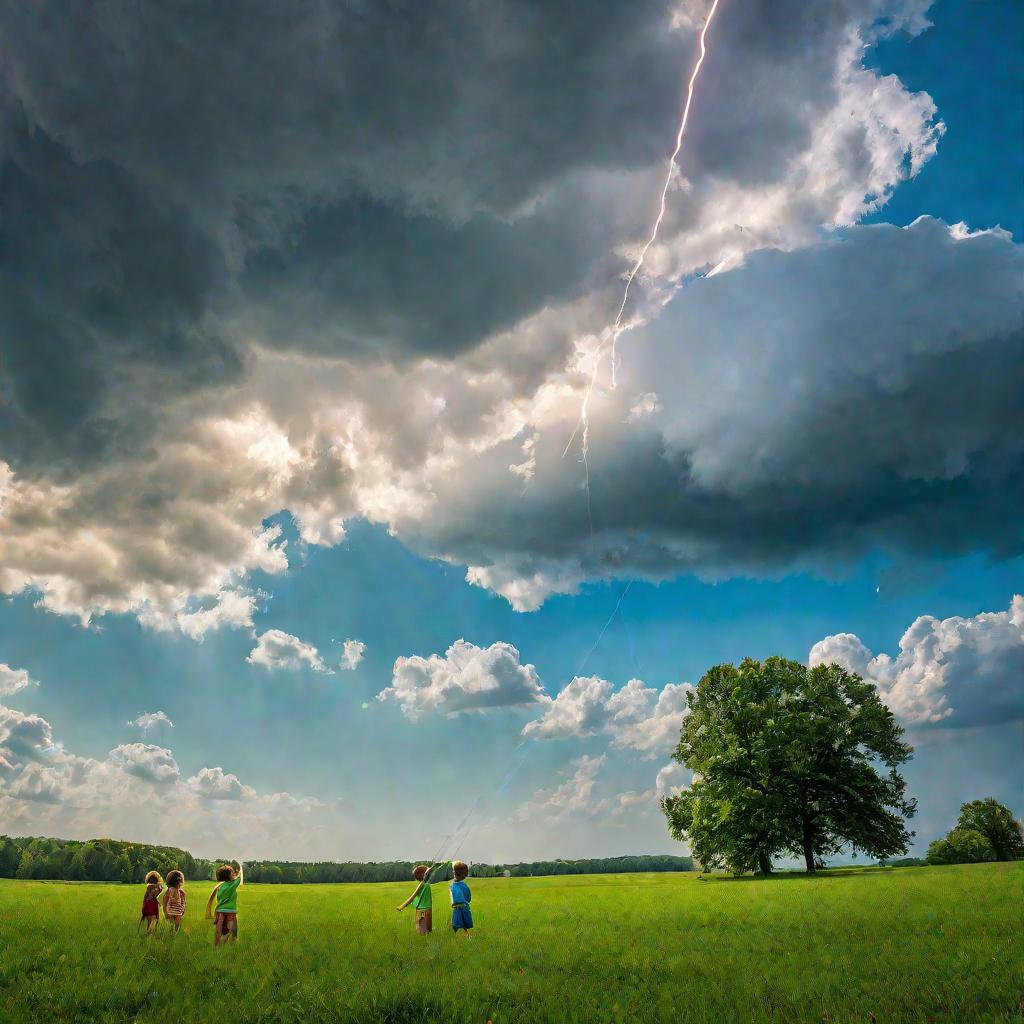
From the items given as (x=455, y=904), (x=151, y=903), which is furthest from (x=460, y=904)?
(x=151, y=903)

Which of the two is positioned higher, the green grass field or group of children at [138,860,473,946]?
group of children at [138,860,473,946]

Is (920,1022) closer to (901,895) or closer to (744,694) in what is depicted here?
(901,895)

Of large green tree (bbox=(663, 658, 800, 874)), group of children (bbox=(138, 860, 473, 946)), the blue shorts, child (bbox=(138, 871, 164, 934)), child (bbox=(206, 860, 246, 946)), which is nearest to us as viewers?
child (bbox=(206, 860, 246, 946))

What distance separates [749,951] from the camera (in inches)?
570

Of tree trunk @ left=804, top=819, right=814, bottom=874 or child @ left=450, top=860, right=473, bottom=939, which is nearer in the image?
child @ left=450, top=860, right=473, bottom=939

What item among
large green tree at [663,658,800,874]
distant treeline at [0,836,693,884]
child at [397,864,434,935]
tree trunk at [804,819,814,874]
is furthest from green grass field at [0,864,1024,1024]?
distant treeline at [0,836,693,884]

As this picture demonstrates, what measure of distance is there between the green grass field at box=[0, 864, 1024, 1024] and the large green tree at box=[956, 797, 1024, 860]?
93.6 metres

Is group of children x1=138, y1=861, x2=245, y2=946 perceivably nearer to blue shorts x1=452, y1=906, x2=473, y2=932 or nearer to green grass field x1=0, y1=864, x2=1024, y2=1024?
green grass field x1=0, y1=864, x2=1024, y2=1024

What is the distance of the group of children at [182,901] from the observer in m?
16.6

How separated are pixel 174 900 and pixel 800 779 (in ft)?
131

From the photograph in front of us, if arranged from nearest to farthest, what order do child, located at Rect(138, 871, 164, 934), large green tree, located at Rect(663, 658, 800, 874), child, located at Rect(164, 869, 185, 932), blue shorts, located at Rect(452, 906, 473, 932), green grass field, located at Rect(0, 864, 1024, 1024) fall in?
1. green grass field, located at Rect(0, 864, 1024, 1024)
2. child, located at Rect(138, 871, 164, 934)
3. child, located at Rect(164, 869, 185, 932)
4. blue shorts, located at Rect(452, 906, 473, 932)
5. large green tree, located at Rect(663, 658, 800, 874)

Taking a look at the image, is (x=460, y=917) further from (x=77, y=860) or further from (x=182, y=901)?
(x=77, y=860)

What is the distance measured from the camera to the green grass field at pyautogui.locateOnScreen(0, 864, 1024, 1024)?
9.90m

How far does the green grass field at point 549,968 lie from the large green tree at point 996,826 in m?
93.6
